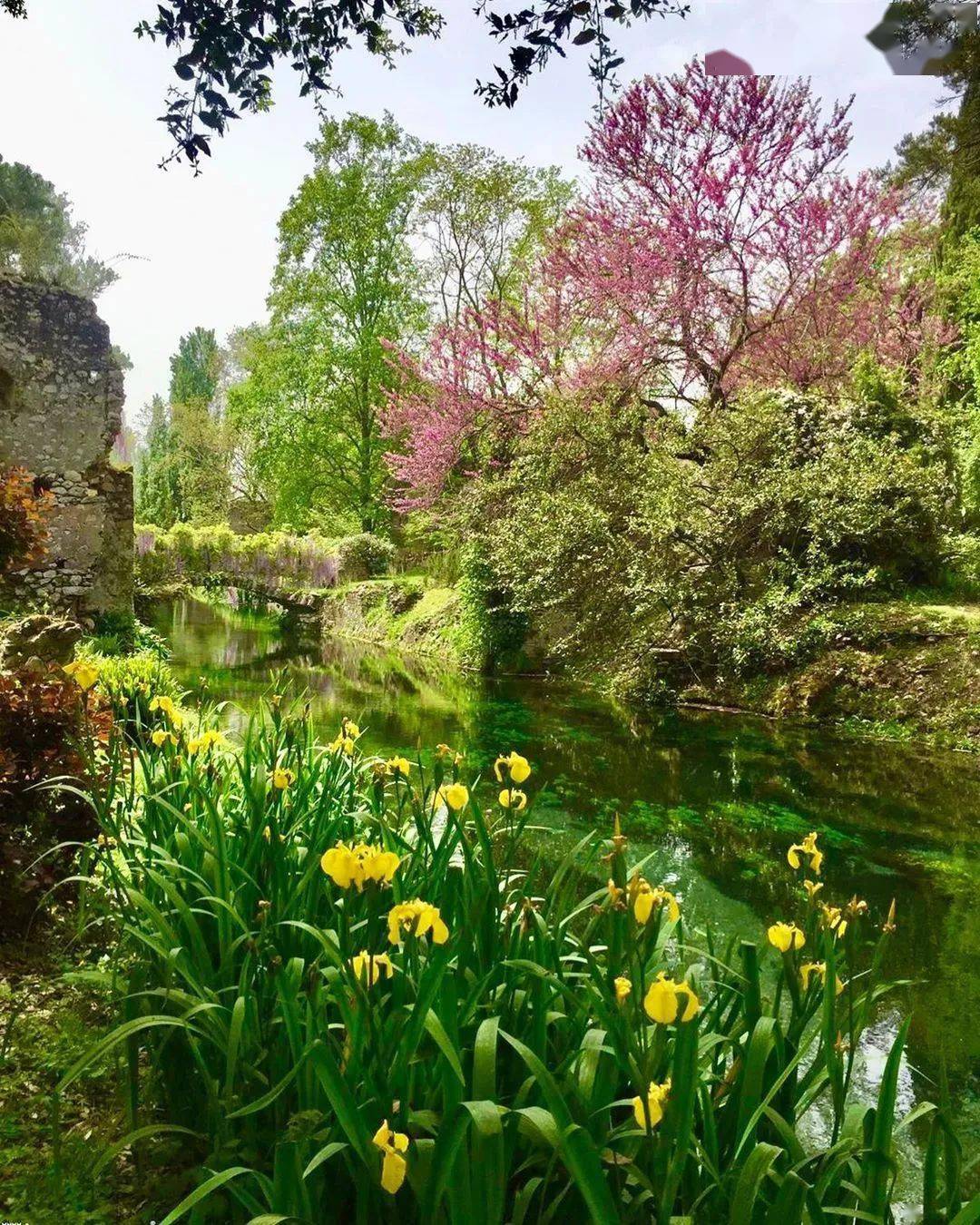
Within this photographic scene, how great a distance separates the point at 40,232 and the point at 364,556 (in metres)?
21.7

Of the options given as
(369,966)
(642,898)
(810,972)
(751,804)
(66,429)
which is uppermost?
(66,429)

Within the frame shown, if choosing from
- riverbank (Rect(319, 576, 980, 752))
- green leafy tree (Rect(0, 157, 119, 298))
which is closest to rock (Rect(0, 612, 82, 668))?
riverbank (Rect(319, 576, 980, 752))

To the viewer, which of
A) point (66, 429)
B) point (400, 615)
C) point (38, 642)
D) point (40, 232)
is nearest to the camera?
point (38, 642)

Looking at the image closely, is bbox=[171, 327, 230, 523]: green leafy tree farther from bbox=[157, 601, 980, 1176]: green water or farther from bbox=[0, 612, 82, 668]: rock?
bbox=[0, 612, 82, 668]: rock

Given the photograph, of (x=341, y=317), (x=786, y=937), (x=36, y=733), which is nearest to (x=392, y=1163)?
(x=786, y=937)

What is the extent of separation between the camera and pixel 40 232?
100ft

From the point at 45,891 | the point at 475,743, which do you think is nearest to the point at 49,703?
the point at 45,891

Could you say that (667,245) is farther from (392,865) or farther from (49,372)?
(392,865)

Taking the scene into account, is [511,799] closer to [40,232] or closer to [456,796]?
[456,796]

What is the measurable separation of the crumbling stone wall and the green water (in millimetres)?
1876

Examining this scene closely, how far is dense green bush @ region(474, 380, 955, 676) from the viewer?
9.30m

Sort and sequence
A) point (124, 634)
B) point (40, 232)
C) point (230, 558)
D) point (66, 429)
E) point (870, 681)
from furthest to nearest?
point (40, 232) → point (230, 558) → point (124, 634) → point (66, 429) → point (870, 681)

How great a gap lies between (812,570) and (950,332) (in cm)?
608

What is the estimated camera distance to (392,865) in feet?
4.30
